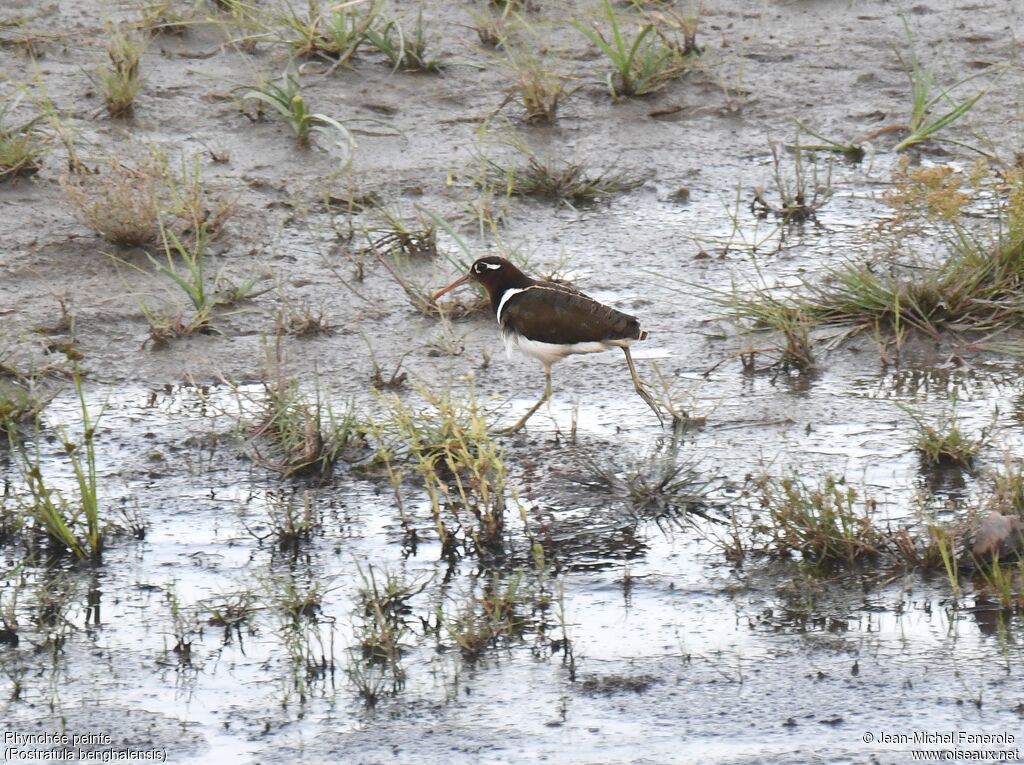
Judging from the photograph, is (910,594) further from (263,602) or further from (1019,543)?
(263,602)

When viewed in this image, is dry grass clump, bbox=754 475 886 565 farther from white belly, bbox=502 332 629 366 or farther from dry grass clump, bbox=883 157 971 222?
dry grass clump, bbox=883 157 971 222

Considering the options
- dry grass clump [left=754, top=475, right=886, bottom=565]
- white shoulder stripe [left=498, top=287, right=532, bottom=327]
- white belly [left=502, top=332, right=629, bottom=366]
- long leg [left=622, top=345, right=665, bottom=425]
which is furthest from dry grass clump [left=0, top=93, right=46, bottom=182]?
dry grass clump [left=754, top=475, right=886, bottom=565]

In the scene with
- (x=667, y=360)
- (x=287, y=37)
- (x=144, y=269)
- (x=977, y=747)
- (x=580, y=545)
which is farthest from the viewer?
(x=287, y=37)

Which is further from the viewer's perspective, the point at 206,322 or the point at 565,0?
the point at 565,0

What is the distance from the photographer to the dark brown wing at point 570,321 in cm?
606

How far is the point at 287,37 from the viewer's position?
9352 mm

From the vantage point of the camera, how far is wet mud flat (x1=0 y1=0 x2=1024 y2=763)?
4.57 meters

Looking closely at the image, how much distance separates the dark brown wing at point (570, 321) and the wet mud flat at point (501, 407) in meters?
0.27

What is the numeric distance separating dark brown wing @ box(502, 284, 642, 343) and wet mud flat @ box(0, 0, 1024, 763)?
10.4 inches

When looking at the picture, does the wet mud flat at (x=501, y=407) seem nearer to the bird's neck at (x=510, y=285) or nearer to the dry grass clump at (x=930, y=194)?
the dry grass clump at (x=930, y=194)

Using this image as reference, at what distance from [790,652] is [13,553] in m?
2.73

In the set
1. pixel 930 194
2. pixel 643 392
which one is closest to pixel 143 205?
pixel 643 392

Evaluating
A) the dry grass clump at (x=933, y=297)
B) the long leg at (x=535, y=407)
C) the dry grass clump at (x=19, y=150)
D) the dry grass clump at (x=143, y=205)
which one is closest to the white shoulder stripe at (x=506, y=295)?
the long leg at (x=535, y=407)

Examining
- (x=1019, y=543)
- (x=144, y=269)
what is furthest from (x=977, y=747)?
(x=144, y=269)
